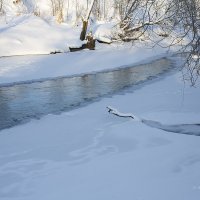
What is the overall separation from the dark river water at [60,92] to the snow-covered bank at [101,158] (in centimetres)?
84

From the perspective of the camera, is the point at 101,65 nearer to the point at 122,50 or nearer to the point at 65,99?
the point at 122,50

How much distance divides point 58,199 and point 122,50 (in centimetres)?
1620

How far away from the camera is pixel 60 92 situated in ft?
39.1

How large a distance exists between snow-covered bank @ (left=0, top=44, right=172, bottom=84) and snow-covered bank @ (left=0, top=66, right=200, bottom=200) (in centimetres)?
585

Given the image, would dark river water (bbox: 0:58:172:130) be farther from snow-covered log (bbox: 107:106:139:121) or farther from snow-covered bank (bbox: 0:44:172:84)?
snow-covered log (bbox: 107:106:139:121)

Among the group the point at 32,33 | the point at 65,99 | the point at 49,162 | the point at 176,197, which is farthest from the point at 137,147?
the point at 32,33

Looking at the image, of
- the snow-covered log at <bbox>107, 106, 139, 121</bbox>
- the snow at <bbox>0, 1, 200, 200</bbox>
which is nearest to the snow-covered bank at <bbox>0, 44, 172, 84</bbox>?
the snow at <bbox>0, 1, 200, 200</bbox>

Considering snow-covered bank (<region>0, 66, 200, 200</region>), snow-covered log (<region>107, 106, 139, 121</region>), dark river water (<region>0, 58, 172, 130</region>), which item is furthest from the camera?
dark river water (<region>0, 58, 172, 130</region>)

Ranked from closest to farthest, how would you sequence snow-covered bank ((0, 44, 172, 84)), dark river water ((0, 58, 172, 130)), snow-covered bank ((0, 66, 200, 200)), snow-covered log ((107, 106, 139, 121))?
Answer: snow-covered bank ((0, 66, 200, 200)) < snow-covered log ((107, 106, 139, 121)) < dark river water ((0, 58, 172, 130)) < snow-covered bank ((0, 44, 172, 84))

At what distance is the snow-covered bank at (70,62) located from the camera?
14547mm

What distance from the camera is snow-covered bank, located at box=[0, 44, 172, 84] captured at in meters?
14.5

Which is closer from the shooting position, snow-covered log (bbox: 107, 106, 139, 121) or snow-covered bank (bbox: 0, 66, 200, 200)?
snow-covered bank (bbox: 0, 66, 200, 200)

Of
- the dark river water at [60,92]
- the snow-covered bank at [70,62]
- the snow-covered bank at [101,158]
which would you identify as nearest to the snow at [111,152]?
the snow-covered bank at [101,158]

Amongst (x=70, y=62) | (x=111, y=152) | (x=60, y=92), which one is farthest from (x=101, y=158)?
(x=70, y=62)
